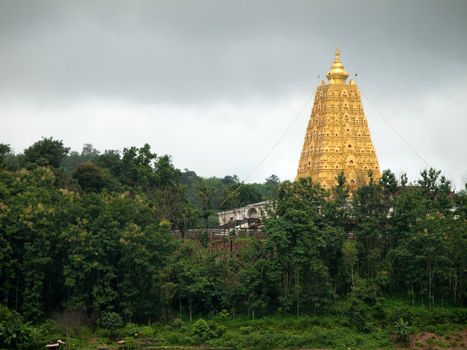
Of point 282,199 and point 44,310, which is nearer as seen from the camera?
point 44,310

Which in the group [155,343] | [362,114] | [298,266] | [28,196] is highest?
[362,114]

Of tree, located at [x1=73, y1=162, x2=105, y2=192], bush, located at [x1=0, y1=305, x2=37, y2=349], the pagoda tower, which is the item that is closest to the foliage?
bush, located at [x1=0, y1=305, x2=37, y2=349]

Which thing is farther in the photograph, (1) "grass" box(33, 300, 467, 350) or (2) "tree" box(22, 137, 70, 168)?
(2) "tree" box(22, 137, 70, 168)

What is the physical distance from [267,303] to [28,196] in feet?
44.9

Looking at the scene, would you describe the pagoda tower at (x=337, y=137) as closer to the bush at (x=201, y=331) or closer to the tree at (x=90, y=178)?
the tree at (x=90, y=178)

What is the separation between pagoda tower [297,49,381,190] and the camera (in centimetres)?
7256

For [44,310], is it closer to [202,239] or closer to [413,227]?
[202,239]

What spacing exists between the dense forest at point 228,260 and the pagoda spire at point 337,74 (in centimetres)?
1753

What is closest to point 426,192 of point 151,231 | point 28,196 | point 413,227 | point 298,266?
point 413,227

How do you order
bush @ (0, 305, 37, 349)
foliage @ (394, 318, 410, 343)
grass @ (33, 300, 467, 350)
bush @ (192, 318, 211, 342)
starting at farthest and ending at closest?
1. bush @ (192, 318, 211, 342)
2. foliage @ (394, 318, 410, 343)
3. grass @ (33, 300, 467, 350)
4. bush @ (0, 305, 37, 349)

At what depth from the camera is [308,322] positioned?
53.0 m

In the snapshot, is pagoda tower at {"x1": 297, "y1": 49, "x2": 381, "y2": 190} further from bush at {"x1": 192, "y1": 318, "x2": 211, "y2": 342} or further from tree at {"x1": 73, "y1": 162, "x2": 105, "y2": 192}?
bush at {"x1": 192, "y1": 318, "x2": 211, "y2": 342}

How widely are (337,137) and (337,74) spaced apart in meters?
4.76

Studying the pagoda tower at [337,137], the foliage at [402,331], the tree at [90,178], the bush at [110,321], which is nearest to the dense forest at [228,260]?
the bush at [110,321]
